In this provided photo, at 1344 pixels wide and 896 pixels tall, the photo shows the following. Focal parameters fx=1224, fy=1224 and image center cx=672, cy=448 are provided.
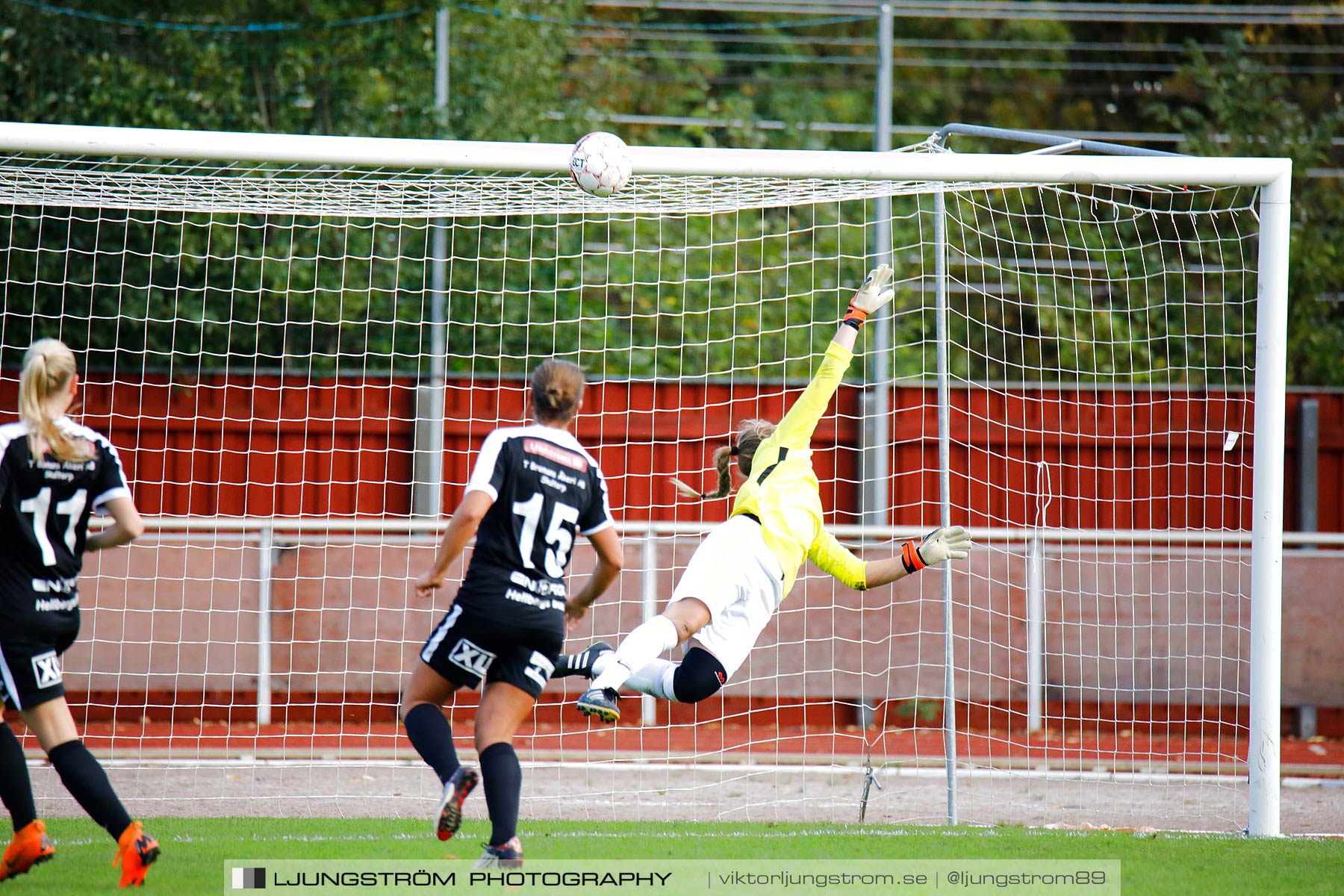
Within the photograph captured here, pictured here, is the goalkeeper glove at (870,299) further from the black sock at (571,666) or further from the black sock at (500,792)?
the black sock at (500,792)

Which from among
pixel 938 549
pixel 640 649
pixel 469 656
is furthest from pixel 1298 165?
pixel 469 656

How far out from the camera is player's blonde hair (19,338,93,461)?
402cm

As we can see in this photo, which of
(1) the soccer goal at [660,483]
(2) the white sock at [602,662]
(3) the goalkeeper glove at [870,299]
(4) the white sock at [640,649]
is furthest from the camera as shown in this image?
(1) the soccer goal at [660,483]

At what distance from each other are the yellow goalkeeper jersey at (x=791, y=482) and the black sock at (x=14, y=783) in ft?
9.39

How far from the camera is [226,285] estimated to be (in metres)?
10.8

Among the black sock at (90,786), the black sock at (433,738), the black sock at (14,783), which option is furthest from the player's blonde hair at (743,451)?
the black sock at (14,783)

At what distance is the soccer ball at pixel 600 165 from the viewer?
17.4 ft

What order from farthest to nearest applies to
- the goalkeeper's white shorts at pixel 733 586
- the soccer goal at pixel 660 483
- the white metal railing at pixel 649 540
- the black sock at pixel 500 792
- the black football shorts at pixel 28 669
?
1. the white metal railing at pixel 649 540
2. the soccer goal at pixel 660 483
3. the goalkeeper's white shorts at pixel 733 586
4. the black sock at pixel 500 792
5. the black football shorts at pixel 28 669

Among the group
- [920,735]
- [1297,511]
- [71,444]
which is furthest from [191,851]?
[1297,511]

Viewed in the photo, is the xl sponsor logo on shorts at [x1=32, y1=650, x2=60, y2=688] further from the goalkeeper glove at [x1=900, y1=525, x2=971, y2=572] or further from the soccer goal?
the goalkeeper glove at [x1=900, y1=525, x2=971, y2=572]

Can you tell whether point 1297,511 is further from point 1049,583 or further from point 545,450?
point 545,450

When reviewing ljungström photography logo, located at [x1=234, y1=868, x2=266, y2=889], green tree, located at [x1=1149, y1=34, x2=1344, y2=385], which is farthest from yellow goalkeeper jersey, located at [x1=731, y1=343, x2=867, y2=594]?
green tree, located at [x1=1149, y1=34, x2=1344, y2=385]

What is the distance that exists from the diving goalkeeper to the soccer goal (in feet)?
2.24

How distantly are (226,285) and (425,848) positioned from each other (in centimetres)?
725
